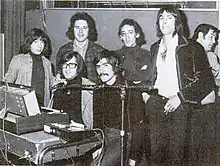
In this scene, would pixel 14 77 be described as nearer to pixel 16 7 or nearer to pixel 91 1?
pixel 16 7

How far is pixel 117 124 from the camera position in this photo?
4.25ft

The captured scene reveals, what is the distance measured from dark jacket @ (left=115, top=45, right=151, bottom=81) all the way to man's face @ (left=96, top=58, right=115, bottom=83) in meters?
0.04

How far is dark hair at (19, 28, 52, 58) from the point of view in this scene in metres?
1.34

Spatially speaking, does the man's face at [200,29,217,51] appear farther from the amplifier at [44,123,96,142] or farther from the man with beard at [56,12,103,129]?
the amplifier at [44,123,96,142]

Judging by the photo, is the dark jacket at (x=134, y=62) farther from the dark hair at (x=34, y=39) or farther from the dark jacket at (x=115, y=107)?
the dark hair at (x=34, y=39)

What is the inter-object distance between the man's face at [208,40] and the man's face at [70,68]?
391 mm

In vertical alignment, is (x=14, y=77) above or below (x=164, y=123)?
above

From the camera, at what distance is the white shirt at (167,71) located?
125cm

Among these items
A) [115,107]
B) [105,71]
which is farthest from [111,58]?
[115,107]

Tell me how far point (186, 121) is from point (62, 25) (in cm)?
47

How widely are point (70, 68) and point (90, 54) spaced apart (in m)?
0.08

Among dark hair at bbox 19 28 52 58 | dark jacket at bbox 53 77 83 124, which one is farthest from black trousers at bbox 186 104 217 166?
dark hair at bbox 19 28 52 58

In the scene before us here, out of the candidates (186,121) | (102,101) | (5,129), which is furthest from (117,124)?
(5,129)

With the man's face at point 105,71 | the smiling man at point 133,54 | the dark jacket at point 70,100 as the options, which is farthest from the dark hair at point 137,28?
the dark jacket at point 70,100
